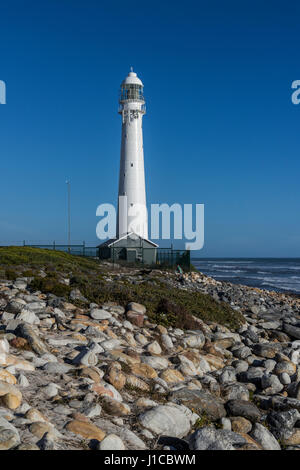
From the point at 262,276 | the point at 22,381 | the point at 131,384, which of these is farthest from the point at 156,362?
the point at 262,276

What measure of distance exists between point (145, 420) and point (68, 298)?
5.98 m

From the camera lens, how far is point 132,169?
32719 millimetres

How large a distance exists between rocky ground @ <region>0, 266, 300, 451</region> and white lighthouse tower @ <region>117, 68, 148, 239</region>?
22039 mm

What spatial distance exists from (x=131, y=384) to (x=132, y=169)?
27645mm

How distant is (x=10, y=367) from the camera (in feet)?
17.6

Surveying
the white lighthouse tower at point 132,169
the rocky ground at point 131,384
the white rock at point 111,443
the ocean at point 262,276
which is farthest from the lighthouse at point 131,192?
the white rock at point 111,443

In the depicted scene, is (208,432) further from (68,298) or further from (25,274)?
(25,274)

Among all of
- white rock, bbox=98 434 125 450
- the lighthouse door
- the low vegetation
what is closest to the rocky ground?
white rock, bbox=98 434 125 450

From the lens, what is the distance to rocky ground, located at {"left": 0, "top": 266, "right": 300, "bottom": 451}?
14.5 feet

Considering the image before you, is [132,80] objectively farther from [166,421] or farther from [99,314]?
[166,421]

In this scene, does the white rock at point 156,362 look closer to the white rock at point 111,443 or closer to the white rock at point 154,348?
the white rock at point 154,348

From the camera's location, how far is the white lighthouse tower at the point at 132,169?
106ft

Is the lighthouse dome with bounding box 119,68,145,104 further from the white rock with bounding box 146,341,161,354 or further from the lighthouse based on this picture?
the white rock with bounding box 146,341,161,354
